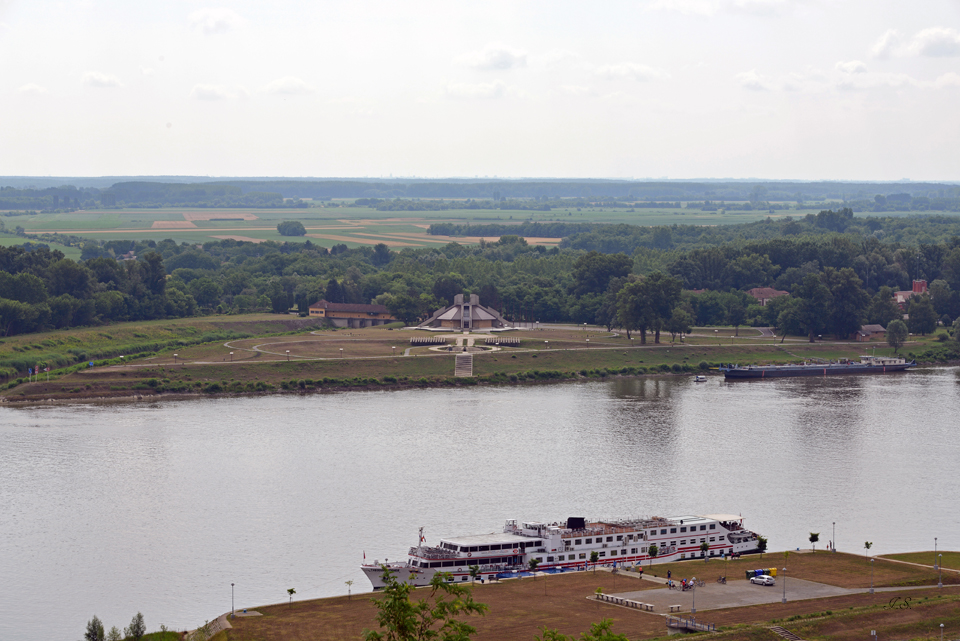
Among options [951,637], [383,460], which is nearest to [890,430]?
[383,460]

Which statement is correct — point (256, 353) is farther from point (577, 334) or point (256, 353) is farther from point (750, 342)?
point (750, 342)

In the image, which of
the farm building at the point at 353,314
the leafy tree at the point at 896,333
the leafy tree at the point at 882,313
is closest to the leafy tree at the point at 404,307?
the farm building at the point at 353,314

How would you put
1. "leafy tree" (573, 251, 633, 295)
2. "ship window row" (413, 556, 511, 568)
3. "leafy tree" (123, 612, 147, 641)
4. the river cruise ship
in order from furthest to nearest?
"leafy tree" (573, 251, 633, 295) < the river cruise ship < "ship window row" (413, 556, 511, 568) < "leafy tree" (123, 612, 147, 641)

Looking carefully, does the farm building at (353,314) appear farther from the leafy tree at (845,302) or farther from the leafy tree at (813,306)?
the leafy tree at (845,302)

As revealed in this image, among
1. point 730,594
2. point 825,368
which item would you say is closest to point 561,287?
point 825,368

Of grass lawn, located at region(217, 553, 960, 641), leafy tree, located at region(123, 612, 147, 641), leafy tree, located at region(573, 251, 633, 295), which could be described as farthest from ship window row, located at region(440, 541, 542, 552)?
leafy tree, located at region(573, 251, 633, 295)

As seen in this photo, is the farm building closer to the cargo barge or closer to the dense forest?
the dense forest
